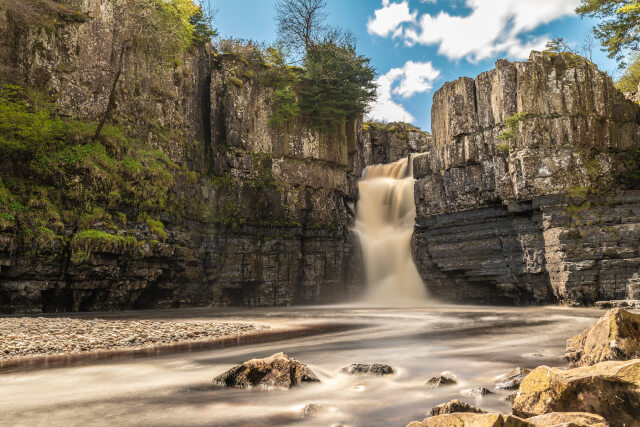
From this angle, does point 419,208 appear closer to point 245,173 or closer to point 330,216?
point 330,216

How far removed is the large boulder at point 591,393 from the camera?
158 inches

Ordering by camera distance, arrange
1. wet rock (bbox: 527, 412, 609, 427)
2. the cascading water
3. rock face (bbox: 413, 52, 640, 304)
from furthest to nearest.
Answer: the cascading water < rock face (bbox: 413, 52, 640, 304) < wet rock (bbox: 527, 412, 609, 427)

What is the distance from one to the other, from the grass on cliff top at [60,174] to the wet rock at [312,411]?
16.0 meters

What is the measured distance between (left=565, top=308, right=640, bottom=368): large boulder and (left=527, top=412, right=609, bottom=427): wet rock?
2.94 metres

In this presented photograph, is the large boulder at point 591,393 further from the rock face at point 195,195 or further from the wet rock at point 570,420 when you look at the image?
the rock face at point 195,195

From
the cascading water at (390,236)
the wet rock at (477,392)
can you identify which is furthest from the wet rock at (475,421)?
the cascading water at (390,236)

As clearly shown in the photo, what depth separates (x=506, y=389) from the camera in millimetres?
5902

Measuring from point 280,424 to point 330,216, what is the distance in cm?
2416

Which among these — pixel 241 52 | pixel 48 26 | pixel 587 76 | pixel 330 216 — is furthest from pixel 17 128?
pixel 587 76

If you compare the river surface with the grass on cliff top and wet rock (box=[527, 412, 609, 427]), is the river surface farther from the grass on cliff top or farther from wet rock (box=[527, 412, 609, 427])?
the grass on cliff top

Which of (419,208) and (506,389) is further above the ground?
(419,208)

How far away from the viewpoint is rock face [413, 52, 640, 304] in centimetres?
2000

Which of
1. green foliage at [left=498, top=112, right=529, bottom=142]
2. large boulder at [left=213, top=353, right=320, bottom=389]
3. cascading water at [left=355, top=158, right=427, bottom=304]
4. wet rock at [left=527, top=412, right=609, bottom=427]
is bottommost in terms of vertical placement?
large boulder at [left=213, top=353, right=320, bottom=389]

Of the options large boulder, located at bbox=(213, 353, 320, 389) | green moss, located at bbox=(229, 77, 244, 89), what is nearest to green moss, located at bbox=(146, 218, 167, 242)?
green moss, located at bbox=(229, 77, 244, 89)
